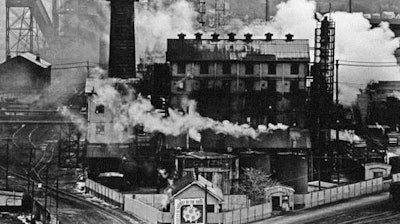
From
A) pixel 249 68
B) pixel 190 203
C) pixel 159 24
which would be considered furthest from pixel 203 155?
pixel 159 24

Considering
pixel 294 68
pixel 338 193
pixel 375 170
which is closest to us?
pixel 338 193

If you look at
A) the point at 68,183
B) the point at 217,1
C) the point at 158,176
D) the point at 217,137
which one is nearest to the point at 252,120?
the point at 217,137

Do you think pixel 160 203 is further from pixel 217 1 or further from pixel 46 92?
pixel 217 1

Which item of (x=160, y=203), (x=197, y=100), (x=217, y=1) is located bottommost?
(x=160, y=203)

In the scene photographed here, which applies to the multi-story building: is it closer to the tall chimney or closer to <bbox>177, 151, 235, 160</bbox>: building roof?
<bbox>177, 151, 235, 160</bbox>: building roof

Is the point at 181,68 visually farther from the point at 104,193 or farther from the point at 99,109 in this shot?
the point at 104,193

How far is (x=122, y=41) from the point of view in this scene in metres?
38.5

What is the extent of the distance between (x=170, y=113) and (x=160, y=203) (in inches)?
242

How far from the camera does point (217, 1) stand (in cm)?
5625

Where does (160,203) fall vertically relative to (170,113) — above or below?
below

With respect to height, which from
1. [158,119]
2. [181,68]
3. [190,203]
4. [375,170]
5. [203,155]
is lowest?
[190,203]

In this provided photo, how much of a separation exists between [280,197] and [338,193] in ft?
12.0

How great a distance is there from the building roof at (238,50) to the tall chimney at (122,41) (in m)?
4.01

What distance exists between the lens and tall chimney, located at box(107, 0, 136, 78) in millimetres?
38156
